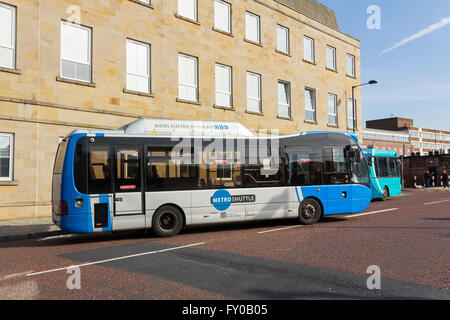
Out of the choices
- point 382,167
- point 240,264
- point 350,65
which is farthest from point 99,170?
point 350,65

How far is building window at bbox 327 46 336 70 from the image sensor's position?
1107 inches

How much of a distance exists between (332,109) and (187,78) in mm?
13185

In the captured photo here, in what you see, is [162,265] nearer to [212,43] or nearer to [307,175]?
[307,175]

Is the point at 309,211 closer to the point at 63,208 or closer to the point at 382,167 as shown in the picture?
the point at 63,208

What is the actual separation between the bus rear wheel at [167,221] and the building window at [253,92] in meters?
12.9

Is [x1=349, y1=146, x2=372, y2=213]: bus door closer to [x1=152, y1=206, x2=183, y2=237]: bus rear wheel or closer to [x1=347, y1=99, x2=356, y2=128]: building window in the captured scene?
[x1=152, y1=206, x2=183, y2=237]: bus rear wheel

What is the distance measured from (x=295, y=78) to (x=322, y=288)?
21249 mm

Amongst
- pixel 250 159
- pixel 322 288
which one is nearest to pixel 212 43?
pixel 250 159

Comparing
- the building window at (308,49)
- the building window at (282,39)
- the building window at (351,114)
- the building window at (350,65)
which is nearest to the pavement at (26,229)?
the building window at (282,39)

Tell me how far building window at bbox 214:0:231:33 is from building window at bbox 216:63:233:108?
2.12 meters

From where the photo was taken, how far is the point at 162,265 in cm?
670

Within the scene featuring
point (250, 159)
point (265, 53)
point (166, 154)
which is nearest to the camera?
point (166, 154)

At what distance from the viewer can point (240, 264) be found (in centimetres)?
665

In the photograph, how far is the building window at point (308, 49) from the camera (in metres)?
26.0
